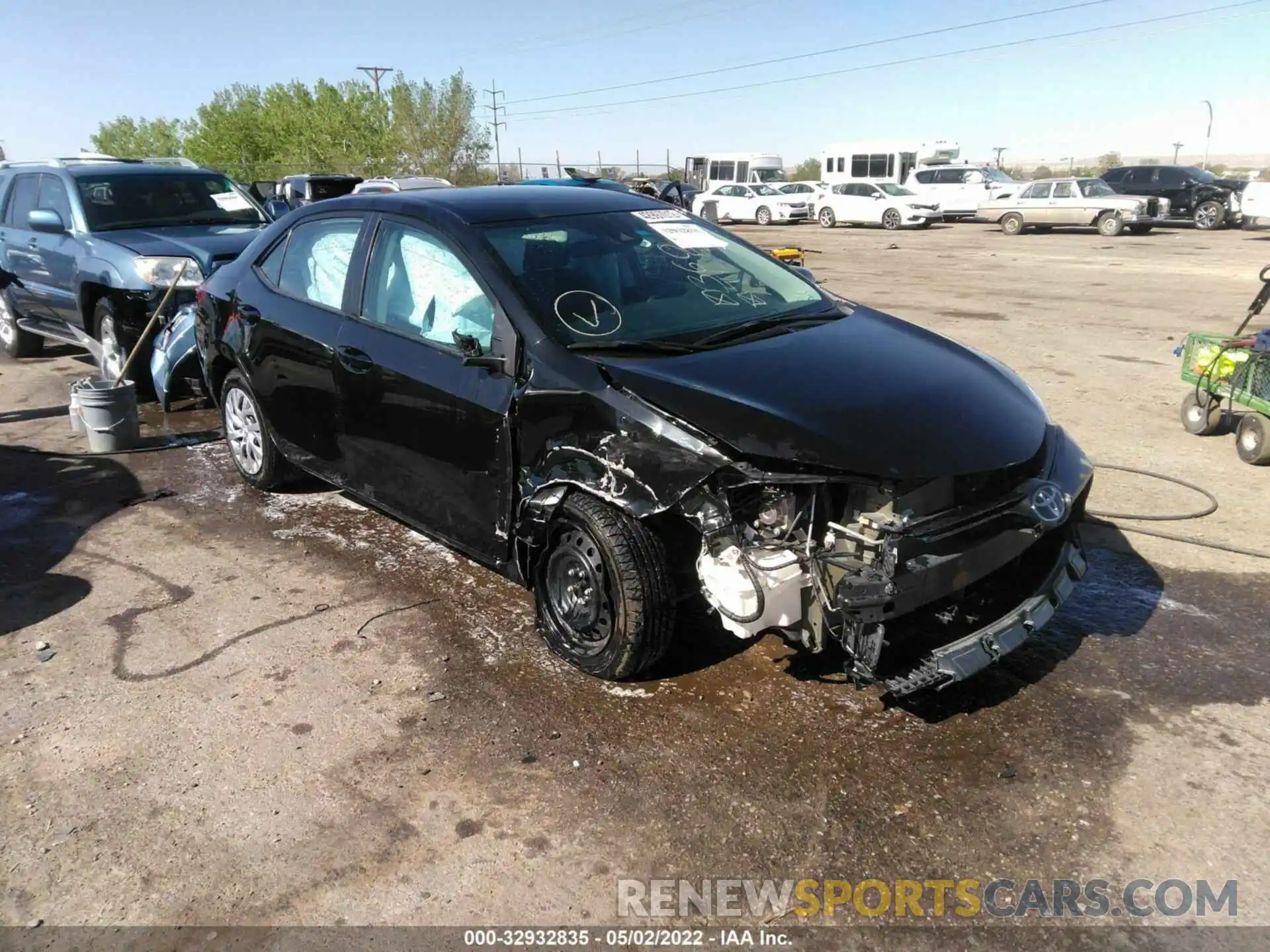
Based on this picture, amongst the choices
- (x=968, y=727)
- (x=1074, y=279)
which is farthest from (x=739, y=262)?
(x=1074, y=279)

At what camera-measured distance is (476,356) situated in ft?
11.9

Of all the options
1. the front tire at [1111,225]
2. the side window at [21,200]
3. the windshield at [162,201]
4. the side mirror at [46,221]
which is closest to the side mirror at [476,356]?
the side mirror at [46,221]

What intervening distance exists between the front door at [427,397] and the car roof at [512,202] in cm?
17

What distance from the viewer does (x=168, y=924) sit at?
99.5 inches

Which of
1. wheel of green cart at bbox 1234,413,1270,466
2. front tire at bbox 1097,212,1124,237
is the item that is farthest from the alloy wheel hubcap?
front tire at bbox 1097,212,1124,237

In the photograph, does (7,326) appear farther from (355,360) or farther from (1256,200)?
(1256,200)

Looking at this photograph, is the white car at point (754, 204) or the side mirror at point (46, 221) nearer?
the side mirror at point (46, 221)

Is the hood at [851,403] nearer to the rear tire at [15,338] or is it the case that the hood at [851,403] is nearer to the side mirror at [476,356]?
the side mirror at [476,356]

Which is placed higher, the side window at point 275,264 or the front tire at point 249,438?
the side window at point 275,264

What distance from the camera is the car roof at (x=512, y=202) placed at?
4.13 meters

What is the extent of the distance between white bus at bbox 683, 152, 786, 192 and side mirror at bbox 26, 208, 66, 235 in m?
31.1

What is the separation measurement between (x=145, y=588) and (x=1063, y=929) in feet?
13.4

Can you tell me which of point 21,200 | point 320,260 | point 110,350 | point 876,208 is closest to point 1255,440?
point 320,260

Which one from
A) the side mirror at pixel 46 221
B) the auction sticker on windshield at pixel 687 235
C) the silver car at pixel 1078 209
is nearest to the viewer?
the auction sticker on windshield at pixel 687 235
